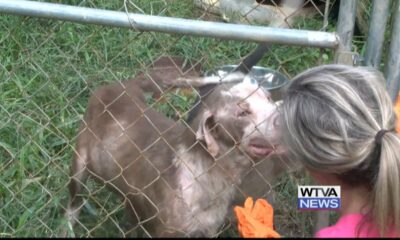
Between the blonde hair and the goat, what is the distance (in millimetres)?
1014

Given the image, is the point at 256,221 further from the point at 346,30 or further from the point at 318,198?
the point at 346,30

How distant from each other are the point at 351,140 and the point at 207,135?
57.6 inches

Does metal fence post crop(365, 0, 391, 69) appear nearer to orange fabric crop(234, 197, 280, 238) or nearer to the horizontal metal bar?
the horizontal metal bar

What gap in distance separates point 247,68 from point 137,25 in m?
1.01

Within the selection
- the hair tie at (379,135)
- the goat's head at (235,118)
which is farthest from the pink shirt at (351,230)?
the goat's head at (235,118)

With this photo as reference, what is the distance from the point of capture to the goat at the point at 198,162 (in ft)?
10.8

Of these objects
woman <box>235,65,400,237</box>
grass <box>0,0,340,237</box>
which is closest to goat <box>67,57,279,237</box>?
grass <box>0,0,340,237</box>

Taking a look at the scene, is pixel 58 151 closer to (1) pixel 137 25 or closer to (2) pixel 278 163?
(2) pixel 278 163

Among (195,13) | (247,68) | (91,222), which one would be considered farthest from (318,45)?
(195,13)

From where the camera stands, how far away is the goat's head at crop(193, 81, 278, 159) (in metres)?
3.24

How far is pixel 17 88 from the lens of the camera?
14.9 ft

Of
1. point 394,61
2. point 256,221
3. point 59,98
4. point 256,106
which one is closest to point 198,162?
point 256,106

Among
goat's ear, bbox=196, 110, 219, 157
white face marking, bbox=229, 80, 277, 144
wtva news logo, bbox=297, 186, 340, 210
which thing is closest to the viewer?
wtva news logo, bbox=297, 186, 340, 210

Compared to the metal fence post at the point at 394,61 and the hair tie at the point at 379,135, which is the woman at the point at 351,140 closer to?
the hair tie at the point at 379,135
